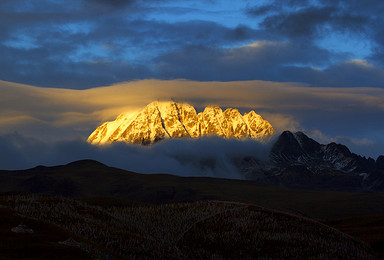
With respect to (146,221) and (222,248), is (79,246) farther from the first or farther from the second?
(146,221)

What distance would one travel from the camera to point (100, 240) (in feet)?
110

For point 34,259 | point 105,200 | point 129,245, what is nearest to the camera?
point 34,259

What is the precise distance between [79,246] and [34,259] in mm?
3737

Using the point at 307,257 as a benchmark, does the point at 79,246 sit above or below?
above

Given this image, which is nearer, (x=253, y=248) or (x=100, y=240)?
(x=100, y=240)

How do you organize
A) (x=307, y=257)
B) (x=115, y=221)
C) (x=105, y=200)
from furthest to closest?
(x=105, y=200)
(x=115, y=221)
(x=307, y=257)

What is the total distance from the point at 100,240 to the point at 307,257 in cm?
1786

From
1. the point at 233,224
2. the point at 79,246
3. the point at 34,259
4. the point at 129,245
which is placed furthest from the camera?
the point at 233,224

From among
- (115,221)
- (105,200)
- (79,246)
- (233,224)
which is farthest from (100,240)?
(105,200)

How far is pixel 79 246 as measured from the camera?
2661 centimetres

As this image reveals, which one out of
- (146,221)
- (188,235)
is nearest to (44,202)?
(146,221)

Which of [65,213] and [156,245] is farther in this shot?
[65,213]

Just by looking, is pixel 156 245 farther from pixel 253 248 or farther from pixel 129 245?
pixel 253 248

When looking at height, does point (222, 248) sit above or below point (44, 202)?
below
